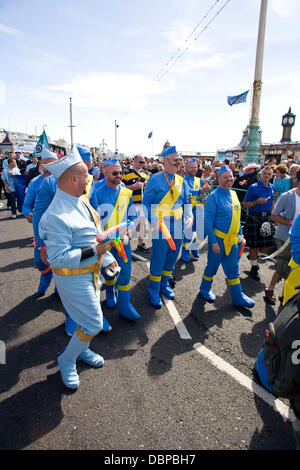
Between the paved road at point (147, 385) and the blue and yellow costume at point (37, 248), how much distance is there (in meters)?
0.27

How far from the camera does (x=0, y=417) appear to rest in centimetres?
221

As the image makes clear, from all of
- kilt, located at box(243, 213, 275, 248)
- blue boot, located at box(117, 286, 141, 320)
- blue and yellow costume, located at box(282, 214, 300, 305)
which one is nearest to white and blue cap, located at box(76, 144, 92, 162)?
blue boot, located at box(117, 286, 141, 320)

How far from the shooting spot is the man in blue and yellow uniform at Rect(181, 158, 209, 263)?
19.9ft

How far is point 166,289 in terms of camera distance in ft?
14.6

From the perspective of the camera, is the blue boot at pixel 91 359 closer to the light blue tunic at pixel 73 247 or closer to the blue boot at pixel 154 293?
the light blue tunic at pixel 73 247

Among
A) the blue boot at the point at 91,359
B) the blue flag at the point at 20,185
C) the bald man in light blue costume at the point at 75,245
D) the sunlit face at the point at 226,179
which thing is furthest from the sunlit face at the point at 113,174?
the blue flag at the point at 20,185

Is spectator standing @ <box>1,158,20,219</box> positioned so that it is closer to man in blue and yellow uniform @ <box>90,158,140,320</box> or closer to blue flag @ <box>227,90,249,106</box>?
man in blue and yellow uniform @ <box>90,158,140,320</box>

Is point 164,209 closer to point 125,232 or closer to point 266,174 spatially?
point 125,232

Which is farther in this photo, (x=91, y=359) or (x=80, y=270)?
(x=91, y=359)

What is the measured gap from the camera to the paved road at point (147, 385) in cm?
206

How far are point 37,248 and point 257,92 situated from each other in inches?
402

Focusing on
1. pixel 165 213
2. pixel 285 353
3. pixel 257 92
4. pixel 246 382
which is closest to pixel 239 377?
pixel 246 382

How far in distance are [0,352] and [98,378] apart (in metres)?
1.24
